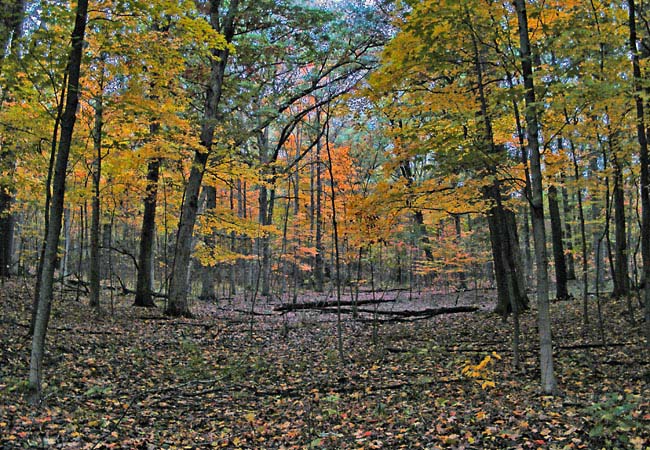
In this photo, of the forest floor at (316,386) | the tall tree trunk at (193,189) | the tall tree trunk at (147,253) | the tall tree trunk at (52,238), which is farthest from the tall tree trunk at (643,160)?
the tall tree trunk at (147,253)

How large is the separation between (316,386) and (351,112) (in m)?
5.70

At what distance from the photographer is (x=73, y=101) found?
525cm

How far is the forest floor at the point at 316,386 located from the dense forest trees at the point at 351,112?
28.3 inches

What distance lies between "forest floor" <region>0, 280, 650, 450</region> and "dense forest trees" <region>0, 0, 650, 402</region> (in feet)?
2.35

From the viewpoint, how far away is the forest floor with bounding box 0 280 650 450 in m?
4.45

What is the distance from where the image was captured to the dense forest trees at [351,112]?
5.40 meters

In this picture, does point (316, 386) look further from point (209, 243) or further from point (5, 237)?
point (5, 237)

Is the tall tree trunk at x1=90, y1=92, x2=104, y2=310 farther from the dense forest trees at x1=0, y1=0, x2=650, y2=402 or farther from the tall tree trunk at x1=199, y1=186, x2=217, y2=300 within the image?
the tall tree trunk at x1=199, y1=186, x2=217, y2=300

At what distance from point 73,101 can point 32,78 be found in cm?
67

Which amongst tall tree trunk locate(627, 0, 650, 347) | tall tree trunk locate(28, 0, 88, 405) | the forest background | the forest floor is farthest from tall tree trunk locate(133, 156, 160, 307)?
tall tree trunk locate(627, 0, 650, 347)

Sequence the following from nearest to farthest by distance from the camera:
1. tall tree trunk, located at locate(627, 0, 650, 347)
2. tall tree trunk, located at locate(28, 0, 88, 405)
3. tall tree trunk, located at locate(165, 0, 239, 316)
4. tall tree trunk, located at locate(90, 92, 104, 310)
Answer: tall tree trunk, located at locate(28, 0, 88, 405), tall tree trunk, located at locate(627, 0, 650, 347), tall tree trunk, located at locate(90, 92, 104, 310), tall tree trunk, located at locate(165, 0, 239, 316)

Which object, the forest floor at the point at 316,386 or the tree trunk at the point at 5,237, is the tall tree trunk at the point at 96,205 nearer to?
the forest floor at the point at 316,386

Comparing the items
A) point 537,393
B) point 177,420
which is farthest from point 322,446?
point 537,393

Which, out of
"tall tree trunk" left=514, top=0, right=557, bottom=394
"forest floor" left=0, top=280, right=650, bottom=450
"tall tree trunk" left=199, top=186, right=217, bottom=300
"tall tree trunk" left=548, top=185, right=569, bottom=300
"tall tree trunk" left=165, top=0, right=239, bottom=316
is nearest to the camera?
"forest floor" left=0, top=280, right=650, bottom=450
